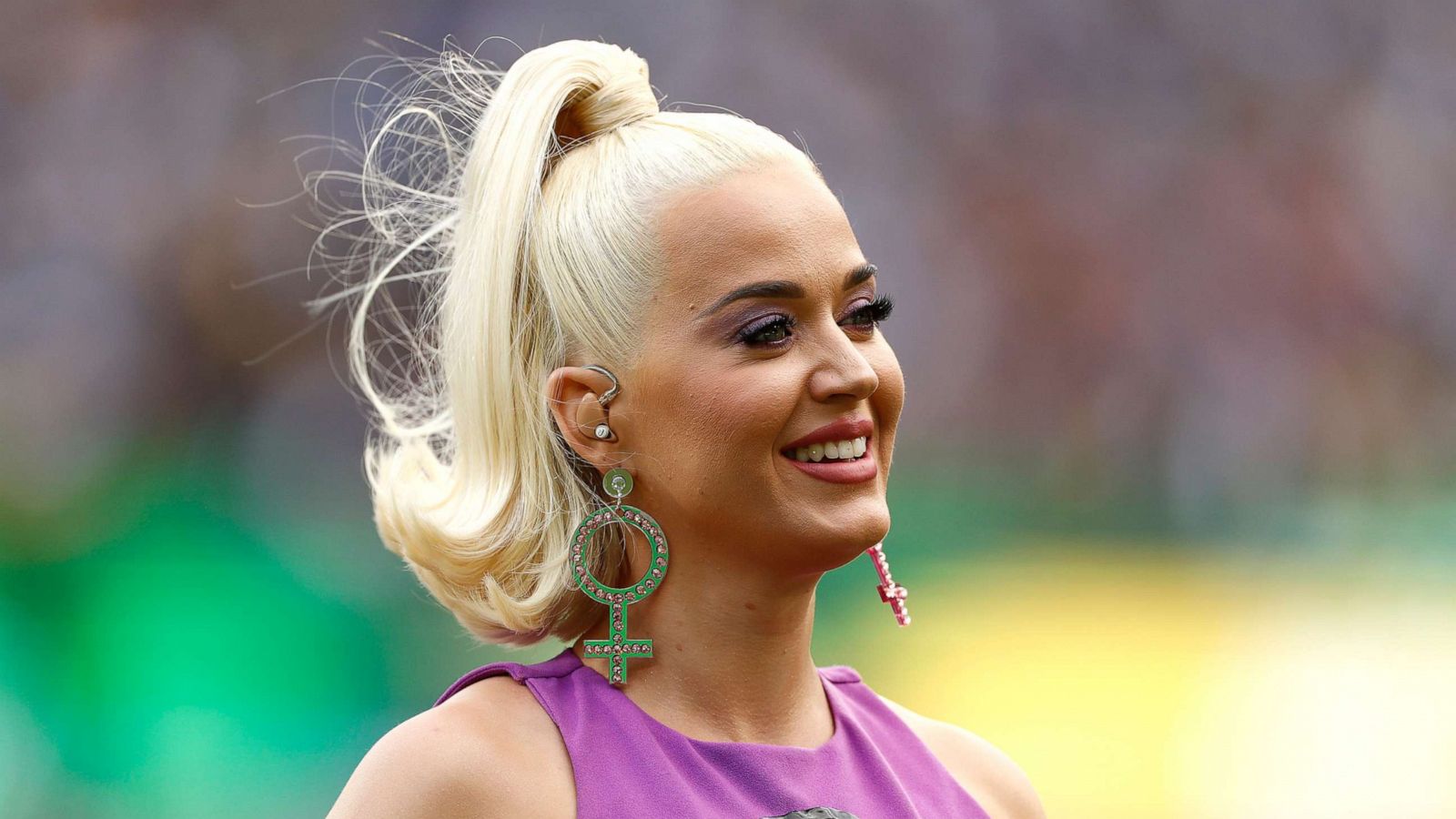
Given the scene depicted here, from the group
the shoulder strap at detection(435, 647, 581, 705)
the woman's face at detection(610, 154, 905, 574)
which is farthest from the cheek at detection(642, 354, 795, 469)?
the shoulder strap at detection(435, 647, 581, 705)

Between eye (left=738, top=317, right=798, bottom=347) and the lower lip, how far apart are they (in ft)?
0.54

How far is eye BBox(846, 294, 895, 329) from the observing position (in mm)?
2229

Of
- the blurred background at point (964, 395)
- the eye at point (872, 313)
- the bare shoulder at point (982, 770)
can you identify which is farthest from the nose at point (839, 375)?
the blurred background at point (964, 395)

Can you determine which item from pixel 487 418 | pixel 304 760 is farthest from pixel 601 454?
pixel 304 760

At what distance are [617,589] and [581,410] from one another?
277 millimetres

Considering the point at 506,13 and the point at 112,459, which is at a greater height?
the point at 506,13

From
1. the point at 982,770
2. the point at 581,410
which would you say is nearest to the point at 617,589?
the point at 581,410

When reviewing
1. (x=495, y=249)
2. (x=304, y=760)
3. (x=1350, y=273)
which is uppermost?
(x=1350, y=273)

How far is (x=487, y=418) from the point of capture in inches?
90.1

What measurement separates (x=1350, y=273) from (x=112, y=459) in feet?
16.1

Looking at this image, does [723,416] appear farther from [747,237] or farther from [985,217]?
[985,217]

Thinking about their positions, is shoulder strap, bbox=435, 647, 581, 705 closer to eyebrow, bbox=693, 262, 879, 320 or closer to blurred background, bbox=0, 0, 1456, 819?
eyebrow, bbox=693, 262, 879, 320

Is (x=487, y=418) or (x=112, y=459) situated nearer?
(x=487, y=418)

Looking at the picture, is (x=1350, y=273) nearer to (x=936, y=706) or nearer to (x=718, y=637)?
(x=936, y=706)
